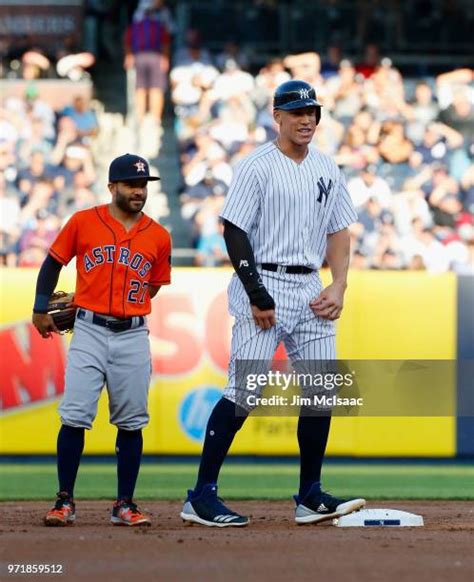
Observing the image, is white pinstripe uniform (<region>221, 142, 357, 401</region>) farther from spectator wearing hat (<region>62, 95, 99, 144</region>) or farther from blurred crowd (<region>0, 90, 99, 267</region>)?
spectator wearing hat (<region>62, 95, 99, 144</region>)

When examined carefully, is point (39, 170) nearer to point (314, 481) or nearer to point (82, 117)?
point (82, 117)

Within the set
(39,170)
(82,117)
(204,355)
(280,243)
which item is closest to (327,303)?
(280,243)

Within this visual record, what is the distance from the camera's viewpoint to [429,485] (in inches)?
383

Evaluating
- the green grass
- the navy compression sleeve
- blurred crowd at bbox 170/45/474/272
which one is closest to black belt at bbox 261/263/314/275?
the navy compression sleeve

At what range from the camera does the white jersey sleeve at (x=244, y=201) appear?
5.95m

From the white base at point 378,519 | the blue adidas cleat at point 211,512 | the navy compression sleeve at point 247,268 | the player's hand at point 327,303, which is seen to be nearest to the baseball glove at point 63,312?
the navy compression sleeve at point 247,268

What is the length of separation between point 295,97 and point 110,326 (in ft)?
4.33

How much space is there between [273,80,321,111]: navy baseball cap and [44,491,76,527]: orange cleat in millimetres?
1998

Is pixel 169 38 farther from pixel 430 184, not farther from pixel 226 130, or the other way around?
pixel 430 184

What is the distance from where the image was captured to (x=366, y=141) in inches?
596

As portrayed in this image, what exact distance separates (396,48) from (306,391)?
11.9 meters

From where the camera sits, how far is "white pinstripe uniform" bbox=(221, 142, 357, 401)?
599 cm

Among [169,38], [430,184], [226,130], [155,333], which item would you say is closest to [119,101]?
[169,38]

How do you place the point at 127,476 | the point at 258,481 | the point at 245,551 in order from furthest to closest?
1. the point at 258,481
2. the point at 127,476
3. the point at 245,551
